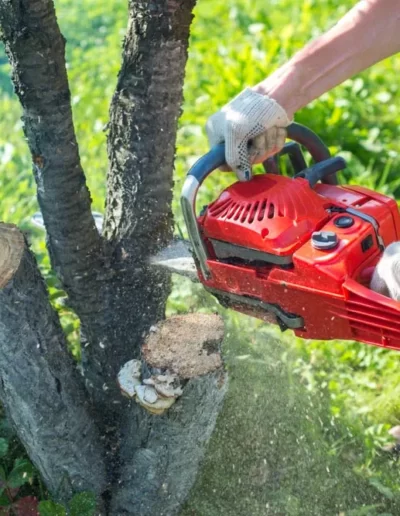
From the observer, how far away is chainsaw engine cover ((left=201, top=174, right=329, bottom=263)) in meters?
2.17

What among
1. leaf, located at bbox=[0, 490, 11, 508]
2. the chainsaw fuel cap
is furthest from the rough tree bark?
the chainsaw fuel cap

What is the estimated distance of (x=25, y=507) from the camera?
8.00 ft

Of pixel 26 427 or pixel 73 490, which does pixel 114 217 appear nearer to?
pixel 26 427

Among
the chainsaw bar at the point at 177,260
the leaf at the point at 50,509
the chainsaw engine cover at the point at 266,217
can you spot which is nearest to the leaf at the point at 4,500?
the leaf at the point at 50,509

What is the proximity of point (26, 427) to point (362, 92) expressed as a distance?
3343mm

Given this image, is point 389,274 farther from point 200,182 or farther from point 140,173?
point 140,173

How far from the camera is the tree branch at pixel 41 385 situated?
216cm

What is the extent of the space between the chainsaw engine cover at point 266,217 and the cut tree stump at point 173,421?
0.85 feet

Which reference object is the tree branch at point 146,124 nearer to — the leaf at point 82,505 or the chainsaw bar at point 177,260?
the chainsaw bar at point 177,260

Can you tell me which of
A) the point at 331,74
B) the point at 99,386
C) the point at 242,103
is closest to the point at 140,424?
the point at 99,386

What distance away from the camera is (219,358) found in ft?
7.62

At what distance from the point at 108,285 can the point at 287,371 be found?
32.0 inches

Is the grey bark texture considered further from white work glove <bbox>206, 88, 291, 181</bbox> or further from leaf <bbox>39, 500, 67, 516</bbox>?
white work glove <bbox>206, 88, 291, 181</bbox>

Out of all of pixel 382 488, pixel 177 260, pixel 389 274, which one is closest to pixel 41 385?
pixel 177 260
